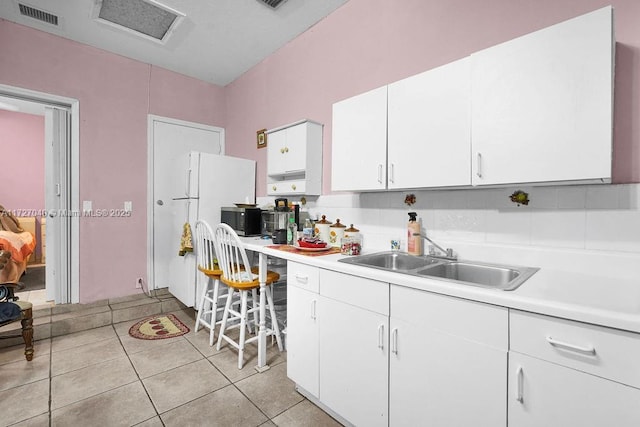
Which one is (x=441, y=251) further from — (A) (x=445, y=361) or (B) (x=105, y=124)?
(B) (x=105, y=124)

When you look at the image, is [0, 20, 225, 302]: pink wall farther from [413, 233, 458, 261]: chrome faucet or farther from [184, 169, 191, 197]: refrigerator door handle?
[413, 233, 458, 261]: chrome faucet

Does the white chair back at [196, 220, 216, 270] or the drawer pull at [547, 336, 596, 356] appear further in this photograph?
the white chair back at [196, 220, 216, 270]

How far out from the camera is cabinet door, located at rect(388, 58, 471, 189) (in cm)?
149

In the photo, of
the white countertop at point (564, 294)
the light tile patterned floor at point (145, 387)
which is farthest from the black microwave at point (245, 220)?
the white countertop at point (564, 294)

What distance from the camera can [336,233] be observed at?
2295 millimetres

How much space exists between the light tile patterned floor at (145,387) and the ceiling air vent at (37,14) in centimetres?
280

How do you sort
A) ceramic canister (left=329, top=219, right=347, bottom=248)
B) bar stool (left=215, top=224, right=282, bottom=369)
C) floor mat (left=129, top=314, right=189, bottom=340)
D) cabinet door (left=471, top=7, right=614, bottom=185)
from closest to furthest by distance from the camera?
cabinet door (left=471, top=7, right=614, bottom=185)
bar stool (left=215, top=224, right=282, bottom=369)
ceramic canister (left=329, top=219, right=347, bottom=248)
floor mat (left=129, top=314, right=189, bottom=340)

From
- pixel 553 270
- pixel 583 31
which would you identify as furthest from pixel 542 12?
pixel 553 270

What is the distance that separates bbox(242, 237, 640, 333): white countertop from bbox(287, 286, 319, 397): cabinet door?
0.47 meters

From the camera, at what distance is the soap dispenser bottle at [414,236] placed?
1843 mm

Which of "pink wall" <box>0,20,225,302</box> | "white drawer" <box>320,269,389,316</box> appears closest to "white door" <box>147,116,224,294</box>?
"pink wall" <box>0,20,225,302</box>

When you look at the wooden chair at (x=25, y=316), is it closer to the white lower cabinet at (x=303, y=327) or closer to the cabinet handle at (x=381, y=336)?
the white lower cabinet at (x=303, y=327)

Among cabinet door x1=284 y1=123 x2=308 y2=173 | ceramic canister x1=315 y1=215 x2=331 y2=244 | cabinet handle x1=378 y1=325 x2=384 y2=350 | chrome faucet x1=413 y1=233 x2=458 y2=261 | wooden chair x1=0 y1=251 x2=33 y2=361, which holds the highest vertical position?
cabinet door x1=284 y1=123 x2=308 y2=173

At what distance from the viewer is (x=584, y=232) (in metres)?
1.37
